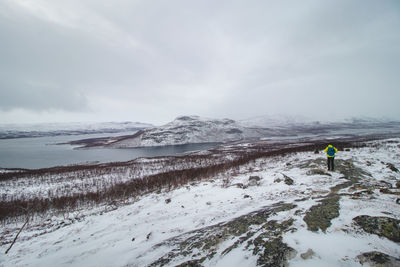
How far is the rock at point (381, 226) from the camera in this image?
2568mm

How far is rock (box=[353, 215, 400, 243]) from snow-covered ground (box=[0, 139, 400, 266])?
116mm

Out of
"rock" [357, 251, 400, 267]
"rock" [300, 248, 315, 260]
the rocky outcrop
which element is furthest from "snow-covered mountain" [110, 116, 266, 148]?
"rock" [357, 251, 400, 267]

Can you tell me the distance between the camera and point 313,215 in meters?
3.57

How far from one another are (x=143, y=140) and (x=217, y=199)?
7557 centimetres

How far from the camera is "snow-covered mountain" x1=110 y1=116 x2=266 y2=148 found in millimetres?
77125

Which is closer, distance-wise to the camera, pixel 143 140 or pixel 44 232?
pixel 44 232

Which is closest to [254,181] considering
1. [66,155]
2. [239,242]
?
[239,242]

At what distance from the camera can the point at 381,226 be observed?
275 centimetres

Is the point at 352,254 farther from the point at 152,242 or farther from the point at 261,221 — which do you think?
the point at 152,242

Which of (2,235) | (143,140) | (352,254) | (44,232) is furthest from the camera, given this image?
(143,140)

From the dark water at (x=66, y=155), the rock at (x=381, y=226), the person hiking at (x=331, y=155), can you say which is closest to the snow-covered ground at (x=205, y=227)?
the rock at (x=381, y=226)

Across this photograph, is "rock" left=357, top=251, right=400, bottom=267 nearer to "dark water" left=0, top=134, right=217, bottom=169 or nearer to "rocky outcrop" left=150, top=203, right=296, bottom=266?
"rocky outcrop" left=150, top=203, right=296, bottom=266

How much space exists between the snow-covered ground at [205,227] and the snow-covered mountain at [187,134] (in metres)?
69.6

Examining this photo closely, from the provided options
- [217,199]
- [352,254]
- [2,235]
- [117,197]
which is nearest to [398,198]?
[352,254]
